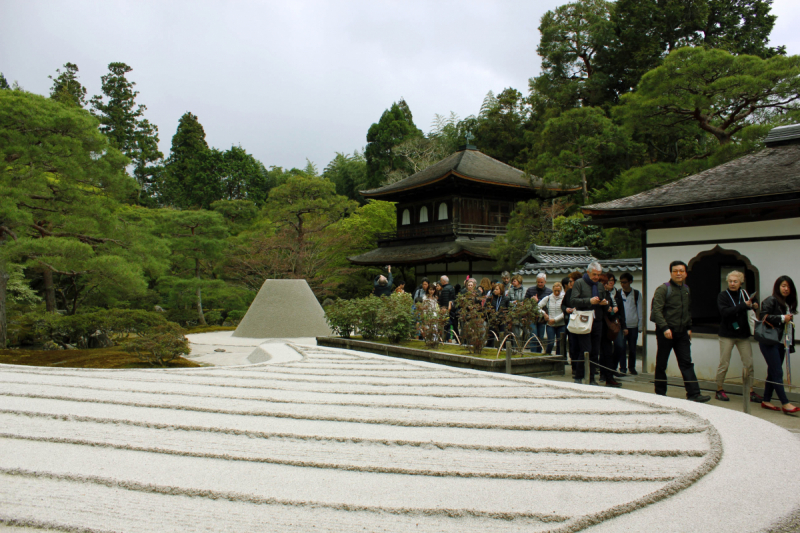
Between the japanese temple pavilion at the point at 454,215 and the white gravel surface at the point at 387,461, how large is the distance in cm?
1635

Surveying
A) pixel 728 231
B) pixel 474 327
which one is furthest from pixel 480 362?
pixel 728 231

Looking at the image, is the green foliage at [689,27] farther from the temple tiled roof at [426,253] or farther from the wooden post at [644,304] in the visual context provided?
the wooden post at [644,304]

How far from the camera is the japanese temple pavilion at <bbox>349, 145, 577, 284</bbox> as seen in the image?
2161 cm

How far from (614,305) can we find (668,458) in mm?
3946

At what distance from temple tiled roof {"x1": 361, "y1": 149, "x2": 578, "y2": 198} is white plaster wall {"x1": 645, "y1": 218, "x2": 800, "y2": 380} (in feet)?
45.2

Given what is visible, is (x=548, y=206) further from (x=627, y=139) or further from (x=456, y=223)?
(x=627, y=139)

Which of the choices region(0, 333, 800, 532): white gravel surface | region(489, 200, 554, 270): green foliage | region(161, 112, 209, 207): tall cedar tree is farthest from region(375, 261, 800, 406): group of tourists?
region(161, 112, 209, 207): tall cedar tree

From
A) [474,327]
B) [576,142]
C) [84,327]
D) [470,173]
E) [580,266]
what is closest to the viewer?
[474,327]

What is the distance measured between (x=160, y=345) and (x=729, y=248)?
861 centimetres

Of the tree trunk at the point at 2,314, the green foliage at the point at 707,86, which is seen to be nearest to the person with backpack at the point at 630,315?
the green foliage at the point at 707,86

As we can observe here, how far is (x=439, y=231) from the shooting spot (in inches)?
899

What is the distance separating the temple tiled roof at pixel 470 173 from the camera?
71.3 feet

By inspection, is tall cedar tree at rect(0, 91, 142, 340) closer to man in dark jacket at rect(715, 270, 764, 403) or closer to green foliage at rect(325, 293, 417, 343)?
green foliage at rect(325, 293, 417, 343)

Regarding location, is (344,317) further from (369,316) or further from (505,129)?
(505,129)
